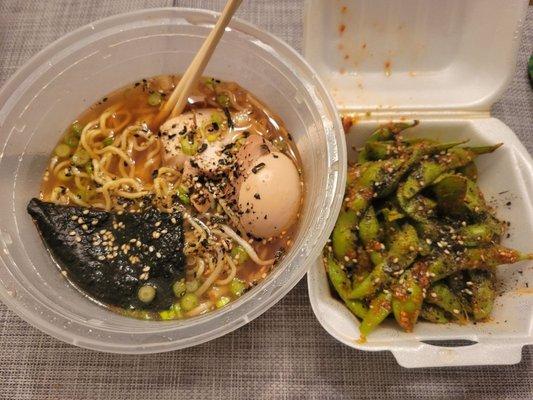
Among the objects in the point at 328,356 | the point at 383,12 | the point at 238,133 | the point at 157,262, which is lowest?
the point at 328,356

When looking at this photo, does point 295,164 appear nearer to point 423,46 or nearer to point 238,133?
point 238,133

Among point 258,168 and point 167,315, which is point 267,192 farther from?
point 167,315

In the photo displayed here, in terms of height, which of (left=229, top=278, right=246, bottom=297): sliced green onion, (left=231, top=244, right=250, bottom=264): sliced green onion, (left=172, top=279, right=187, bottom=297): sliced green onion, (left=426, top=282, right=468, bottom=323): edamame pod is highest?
(left=231, top=244, right=250, bottom=264): sliced green onion

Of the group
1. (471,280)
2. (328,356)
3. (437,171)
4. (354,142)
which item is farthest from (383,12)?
(328,356)

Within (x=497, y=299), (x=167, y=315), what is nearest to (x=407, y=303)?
(x=497, y=299)

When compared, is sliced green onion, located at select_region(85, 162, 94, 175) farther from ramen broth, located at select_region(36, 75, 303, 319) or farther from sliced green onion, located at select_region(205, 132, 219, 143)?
sliced green onion, located at select_region(205, 132, 219, 143)

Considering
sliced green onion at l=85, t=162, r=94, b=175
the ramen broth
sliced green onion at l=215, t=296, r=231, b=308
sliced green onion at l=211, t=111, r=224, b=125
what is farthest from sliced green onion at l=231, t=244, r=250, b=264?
sliced green onion at l=85, t=162, r=94, b=175
